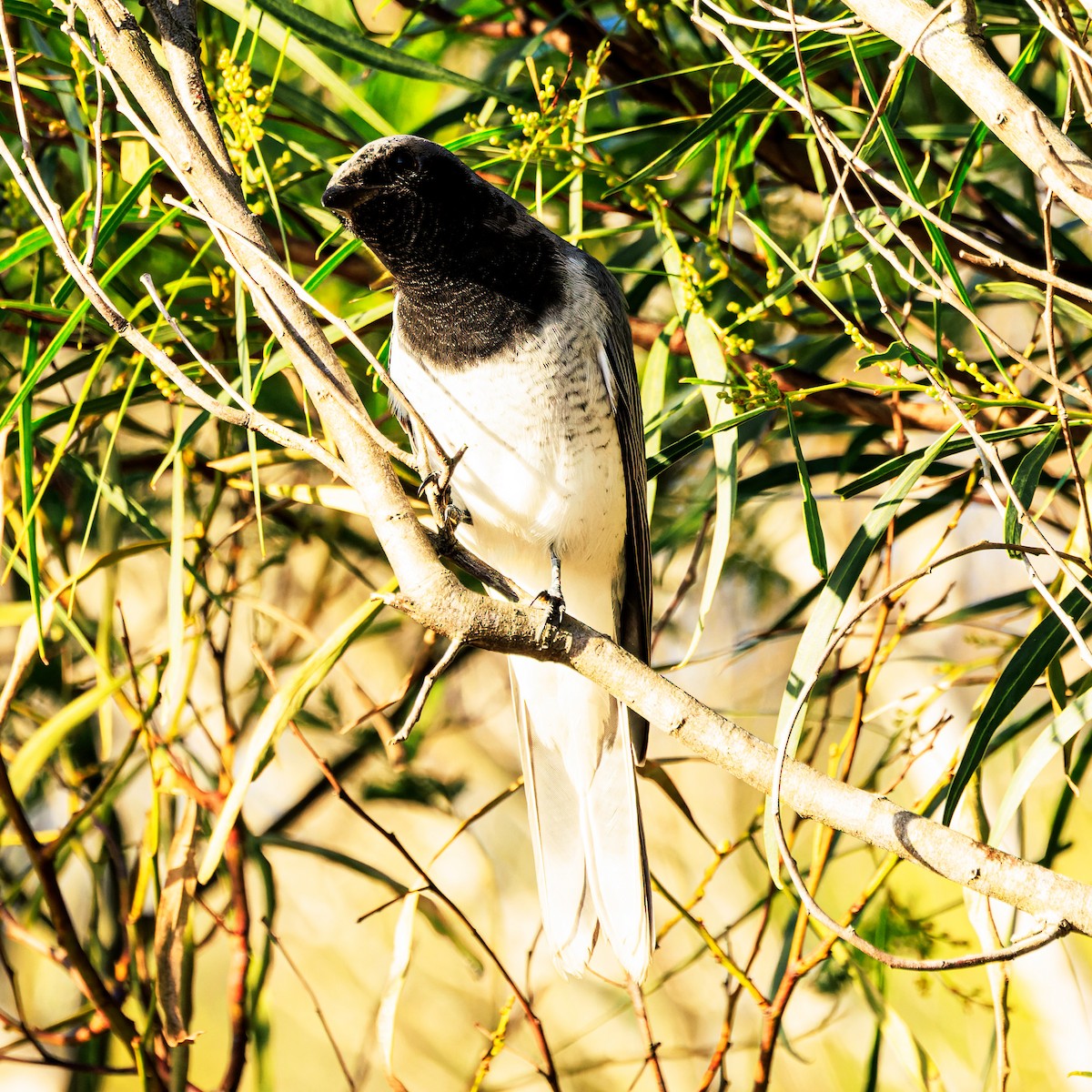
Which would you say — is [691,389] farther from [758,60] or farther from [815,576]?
[815,576]

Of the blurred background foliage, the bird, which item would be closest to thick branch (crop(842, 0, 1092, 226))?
the blurred background foliage

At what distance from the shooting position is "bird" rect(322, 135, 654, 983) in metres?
2.23

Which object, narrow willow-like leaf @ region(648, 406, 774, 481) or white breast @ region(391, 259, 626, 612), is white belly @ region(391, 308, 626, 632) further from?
narrow willow-like leaf @ region(648, 406, 774, 481)

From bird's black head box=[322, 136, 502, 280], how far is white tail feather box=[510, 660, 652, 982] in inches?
37.9

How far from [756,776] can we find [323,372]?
709 mm

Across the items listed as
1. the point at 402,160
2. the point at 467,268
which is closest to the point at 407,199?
the point at 402,160

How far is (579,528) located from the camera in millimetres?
2504

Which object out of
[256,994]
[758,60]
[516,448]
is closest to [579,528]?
[516,448]

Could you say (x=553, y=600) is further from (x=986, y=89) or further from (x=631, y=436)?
(x=986, y=89)

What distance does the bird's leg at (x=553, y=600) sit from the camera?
1.41m

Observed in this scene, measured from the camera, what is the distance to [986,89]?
1177 millimetres

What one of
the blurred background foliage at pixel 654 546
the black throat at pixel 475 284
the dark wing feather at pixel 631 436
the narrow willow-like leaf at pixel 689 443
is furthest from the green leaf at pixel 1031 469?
the black throat at pixel 475 284

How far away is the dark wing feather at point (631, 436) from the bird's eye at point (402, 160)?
1.61 ft

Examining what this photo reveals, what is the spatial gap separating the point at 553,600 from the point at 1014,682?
0.78m
